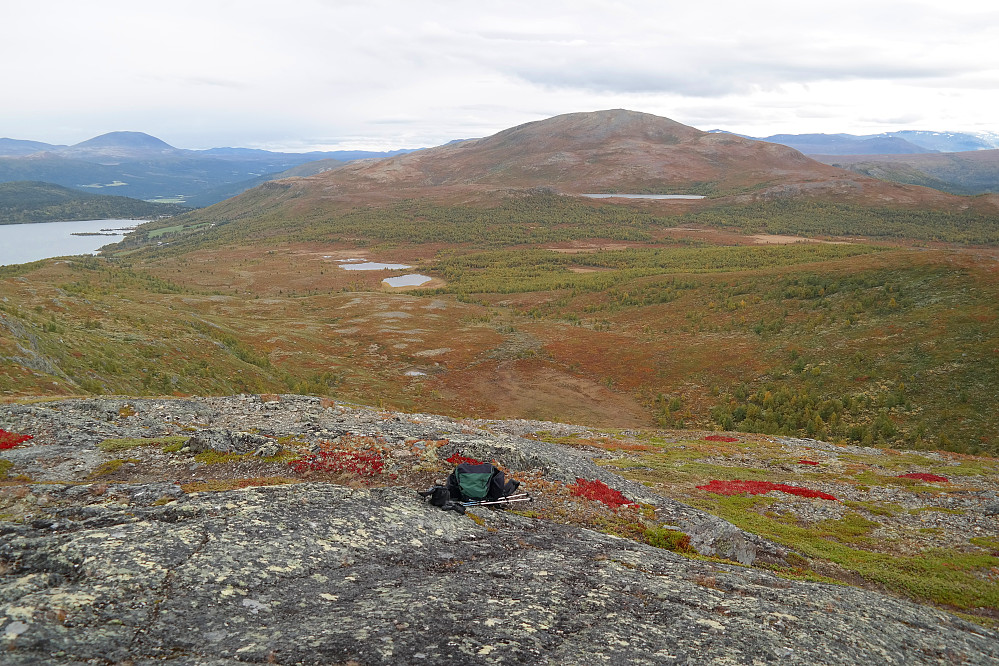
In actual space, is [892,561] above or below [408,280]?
above

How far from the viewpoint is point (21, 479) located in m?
15.6

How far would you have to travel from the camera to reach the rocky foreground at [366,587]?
339 inches

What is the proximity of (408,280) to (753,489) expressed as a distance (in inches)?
4964

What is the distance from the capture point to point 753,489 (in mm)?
25547

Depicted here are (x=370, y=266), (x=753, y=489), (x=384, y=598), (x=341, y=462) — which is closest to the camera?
(x=384, y=598)

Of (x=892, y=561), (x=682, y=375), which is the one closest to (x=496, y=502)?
(x=892, y=561)

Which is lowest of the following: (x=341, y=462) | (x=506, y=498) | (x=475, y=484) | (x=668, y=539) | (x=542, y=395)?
(x=542, y=395)

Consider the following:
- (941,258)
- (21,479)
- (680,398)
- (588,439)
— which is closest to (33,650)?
(21,479)

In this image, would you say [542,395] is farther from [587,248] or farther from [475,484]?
[587,248]

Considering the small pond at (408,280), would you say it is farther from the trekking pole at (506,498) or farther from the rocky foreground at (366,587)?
the trekking pole at (506,498)

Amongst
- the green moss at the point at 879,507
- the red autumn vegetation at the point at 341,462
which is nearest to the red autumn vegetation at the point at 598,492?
the red autumn vegetation at the point at 341,462

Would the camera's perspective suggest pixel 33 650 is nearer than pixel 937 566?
Yes

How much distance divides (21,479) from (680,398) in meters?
49.2

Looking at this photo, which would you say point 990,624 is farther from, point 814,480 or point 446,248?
point 446,248
